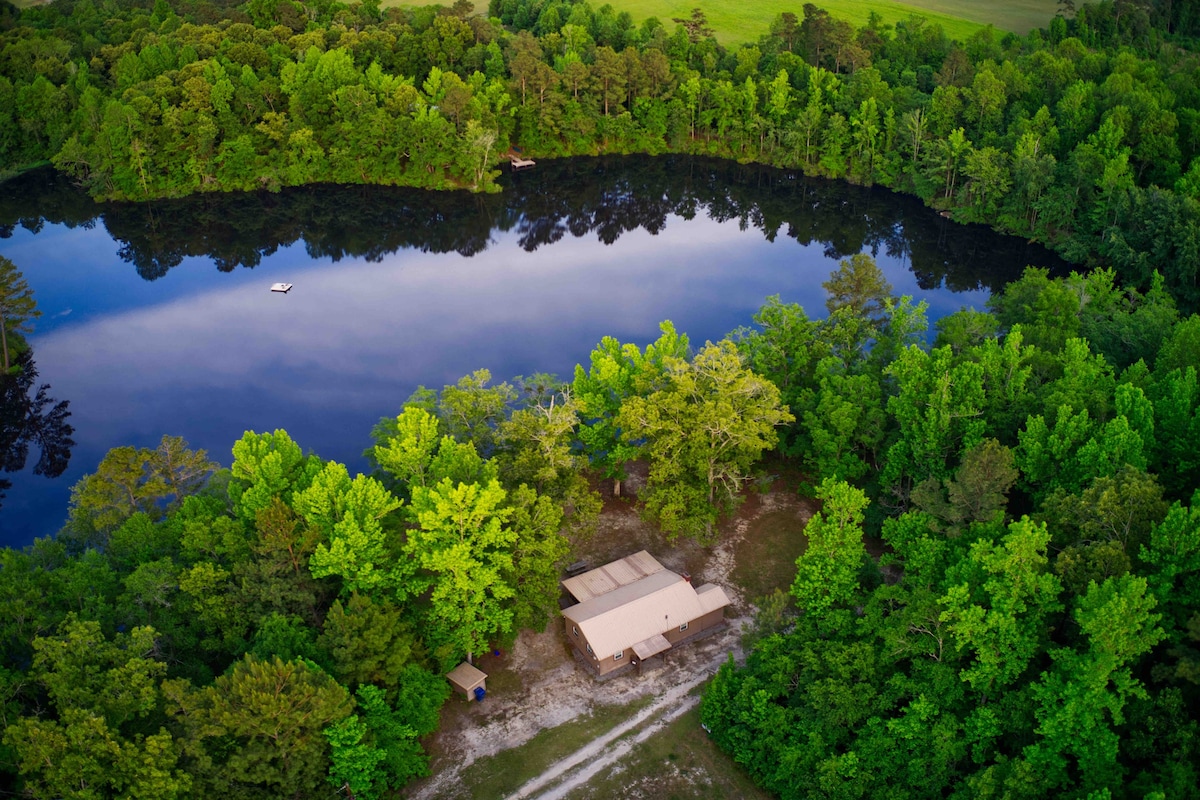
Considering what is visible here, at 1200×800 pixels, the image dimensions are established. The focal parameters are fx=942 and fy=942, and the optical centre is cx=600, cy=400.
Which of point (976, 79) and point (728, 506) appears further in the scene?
point (976, 79)

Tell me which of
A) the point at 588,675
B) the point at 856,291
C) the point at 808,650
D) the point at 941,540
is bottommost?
the point at 588,675

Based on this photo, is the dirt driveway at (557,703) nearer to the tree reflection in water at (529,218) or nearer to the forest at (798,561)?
the forest at (798,561)

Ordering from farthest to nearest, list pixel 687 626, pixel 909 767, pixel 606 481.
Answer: pixel 606 481 < pixel 687 626 < pixel 909 767

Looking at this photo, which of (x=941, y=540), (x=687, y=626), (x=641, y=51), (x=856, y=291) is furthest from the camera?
(x=641, y=51)

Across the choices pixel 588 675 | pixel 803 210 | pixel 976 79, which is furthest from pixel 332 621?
pixel 976 79

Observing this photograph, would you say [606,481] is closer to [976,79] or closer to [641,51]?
[976,79]

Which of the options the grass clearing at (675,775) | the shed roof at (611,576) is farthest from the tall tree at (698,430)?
the grass clearing at (675,775)

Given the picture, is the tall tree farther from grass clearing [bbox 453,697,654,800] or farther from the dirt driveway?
grass clearing [bbox 453,697,654,800]
